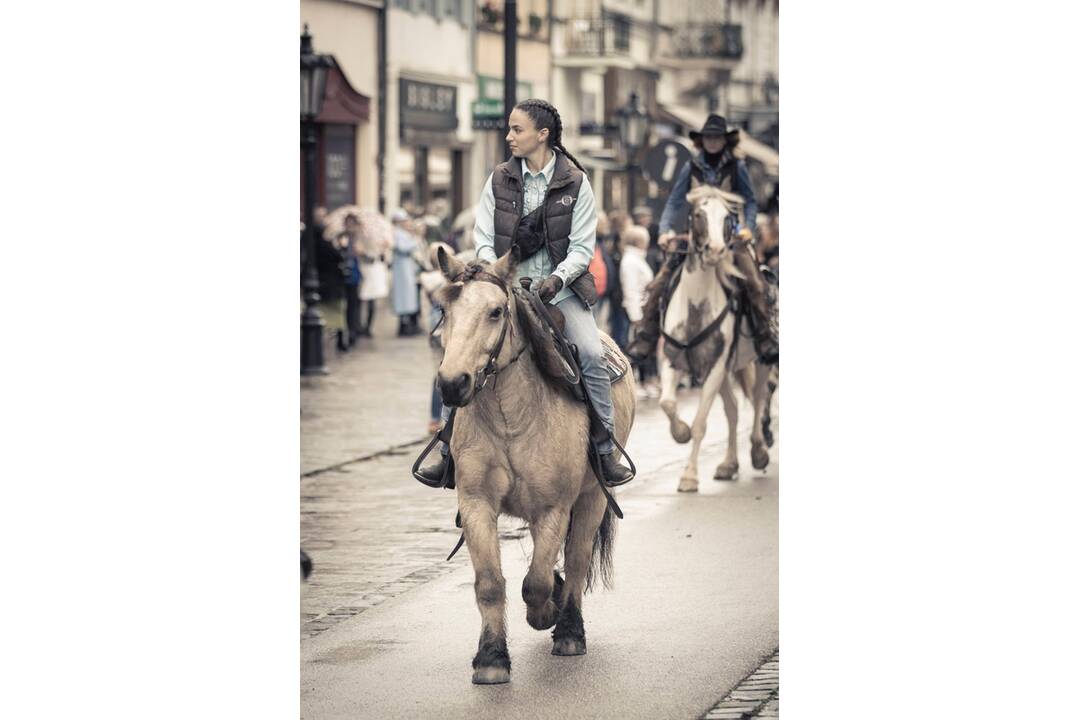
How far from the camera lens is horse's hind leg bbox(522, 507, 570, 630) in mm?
8969

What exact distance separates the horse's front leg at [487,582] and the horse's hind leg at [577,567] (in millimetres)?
659

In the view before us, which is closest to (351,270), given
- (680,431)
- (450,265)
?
(680,431)

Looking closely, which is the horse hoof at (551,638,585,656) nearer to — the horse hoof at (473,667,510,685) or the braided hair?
the horse hoof at (473,667,510,685)

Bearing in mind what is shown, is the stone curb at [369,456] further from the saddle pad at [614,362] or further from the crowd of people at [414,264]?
the saddle pad at [614,362]

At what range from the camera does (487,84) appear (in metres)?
51.8

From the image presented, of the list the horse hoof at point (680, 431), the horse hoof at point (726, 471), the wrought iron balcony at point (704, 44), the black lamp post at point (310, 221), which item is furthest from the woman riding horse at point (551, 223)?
the wrought iron balcony at point (704, 44)

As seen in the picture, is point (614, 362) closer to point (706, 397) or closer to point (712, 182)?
point (712, 182)

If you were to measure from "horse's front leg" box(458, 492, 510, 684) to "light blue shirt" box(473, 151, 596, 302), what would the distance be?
105 centimetres

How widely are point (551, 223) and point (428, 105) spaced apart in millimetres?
38521

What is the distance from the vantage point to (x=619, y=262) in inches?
1003

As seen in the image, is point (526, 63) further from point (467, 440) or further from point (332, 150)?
point (467, 440)
